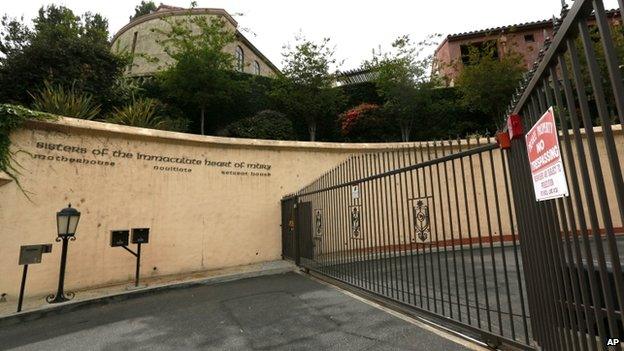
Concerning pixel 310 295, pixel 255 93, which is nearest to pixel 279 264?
pixel 310 295

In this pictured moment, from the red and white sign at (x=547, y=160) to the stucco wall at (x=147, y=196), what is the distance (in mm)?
7735

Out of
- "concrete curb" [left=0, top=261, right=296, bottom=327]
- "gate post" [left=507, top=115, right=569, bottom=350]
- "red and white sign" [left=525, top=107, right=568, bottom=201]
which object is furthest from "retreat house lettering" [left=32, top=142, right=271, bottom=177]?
"red and white sign" [left=525, top=107, right=568, bottom=201]

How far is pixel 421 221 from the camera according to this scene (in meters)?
4.34

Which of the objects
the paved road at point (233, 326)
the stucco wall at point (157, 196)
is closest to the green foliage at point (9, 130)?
the stucco wall at point (157, 196)

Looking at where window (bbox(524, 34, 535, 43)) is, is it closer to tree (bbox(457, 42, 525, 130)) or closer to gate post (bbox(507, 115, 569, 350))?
tree (bbox(457, 42, 525, 130))

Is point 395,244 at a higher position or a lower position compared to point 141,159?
lower

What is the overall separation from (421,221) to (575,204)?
110 inches

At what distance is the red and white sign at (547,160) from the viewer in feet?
5.37

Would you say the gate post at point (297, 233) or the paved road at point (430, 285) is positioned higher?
the gate post at point (297, 233)

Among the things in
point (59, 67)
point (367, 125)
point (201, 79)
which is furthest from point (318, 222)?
point (59, 67)

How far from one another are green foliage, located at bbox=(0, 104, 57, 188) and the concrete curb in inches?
105

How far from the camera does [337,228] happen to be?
593 cm

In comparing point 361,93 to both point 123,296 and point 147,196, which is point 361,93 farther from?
point 123,296

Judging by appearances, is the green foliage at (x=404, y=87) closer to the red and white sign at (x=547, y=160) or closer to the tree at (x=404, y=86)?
the tree at (x=404, y=86)
